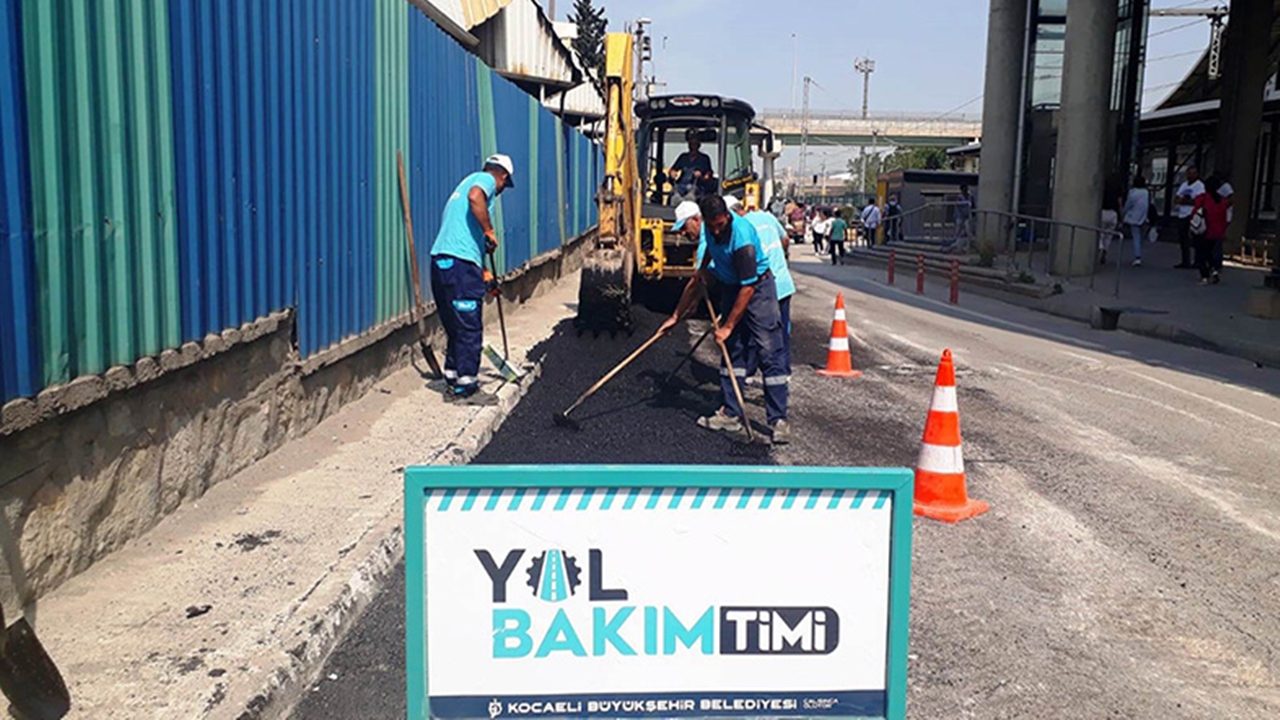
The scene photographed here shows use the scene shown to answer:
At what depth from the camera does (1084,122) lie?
1936 centimetres

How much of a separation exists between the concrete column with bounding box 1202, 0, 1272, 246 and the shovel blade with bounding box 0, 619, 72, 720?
24.4 meters

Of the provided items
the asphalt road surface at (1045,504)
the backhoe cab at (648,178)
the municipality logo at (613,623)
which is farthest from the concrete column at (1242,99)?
the municipality logo at (613,623)

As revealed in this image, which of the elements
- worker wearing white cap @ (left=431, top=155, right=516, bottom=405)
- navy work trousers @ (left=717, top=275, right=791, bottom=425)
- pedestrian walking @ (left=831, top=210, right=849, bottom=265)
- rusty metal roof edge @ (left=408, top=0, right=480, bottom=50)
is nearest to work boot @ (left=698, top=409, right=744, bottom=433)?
navy work trousers @ (left=717, top=275, right=791, bottom=425)

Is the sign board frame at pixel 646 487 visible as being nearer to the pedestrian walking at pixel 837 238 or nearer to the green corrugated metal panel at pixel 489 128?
the green corrugated metal panel at pixel 489 128

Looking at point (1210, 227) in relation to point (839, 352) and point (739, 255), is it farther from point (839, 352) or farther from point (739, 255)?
point (739, 255)

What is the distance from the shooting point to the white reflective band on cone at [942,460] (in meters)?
5.74

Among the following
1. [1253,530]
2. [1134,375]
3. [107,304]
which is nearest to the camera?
[107,304]

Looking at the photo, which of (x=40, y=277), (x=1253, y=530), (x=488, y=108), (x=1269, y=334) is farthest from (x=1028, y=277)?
(x=40, y=277)

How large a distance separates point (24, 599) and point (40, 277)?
A: 3.81ft

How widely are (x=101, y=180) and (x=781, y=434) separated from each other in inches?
176

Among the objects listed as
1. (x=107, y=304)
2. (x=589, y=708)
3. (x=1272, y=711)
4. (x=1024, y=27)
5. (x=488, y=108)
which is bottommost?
(x=1272, y=711)

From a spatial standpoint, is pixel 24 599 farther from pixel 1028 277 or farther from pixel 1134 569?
pixel 1028 277

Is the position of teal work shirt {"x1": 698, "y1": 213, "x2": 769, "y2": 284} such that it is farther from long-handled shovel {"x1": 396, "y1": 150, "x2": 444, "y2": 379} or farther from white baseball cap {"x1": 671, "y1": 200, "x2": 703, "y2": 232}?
long-handled shovel {"x1": 396, "y1": 150, "x2": 444, "y2": 379}

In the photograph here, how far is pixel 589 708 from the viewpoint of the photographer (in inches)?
98.8
